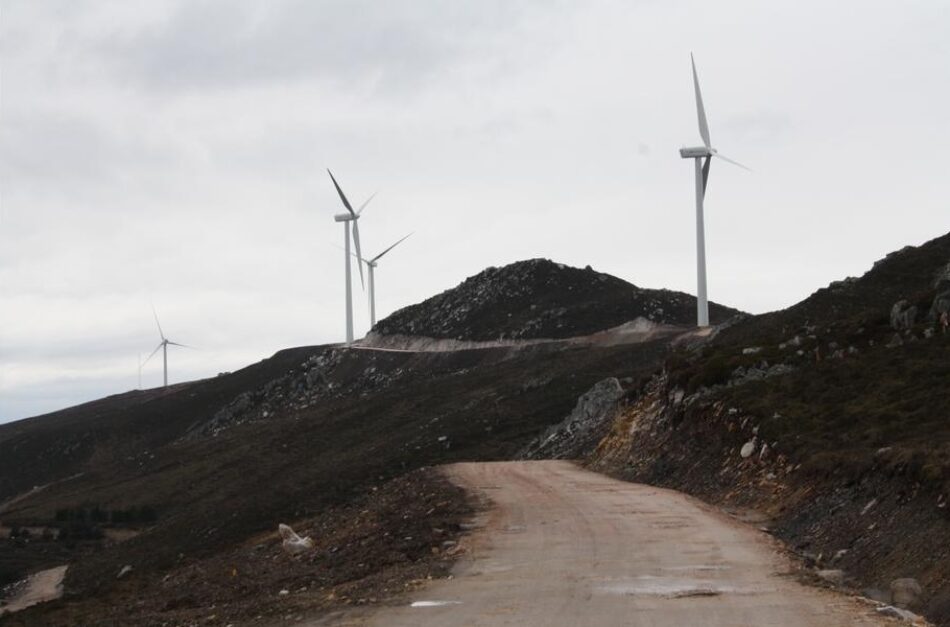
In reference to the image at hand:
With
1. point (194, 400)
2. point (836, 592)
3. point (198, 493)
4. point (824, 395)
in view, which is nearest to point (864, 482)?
point (836, 592)

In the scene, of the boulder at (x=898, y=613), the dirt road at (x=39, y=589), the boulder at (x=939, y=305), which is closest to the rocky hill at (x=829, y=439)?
the boulder at (x=939, y=305)

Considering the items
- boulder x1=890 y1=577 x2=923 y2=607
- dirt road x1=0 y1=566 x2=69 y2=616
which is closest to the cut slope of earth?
dirt road x1=0 y1=566 x2=69 y2=616

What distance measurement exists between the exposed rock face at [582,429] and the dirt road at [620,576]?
942 inches

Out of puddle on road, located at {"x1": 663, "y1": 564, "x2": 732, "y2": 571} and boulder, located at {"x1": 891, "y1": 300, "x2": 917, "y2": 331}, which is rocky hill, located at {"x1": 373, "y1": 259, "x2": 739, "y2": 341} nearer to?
boulder, located at {"x1": 891, "y1": 300, "x2": 917, "y2": 331}

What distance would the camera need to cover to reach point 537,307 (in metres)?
146

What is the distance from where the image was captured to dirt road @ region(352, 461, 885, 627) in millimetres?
15625

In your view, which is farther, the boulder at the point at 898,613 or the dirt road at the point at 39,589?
the dirt road at the point at 39,589

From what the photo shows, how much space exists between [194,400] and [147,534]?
324ft

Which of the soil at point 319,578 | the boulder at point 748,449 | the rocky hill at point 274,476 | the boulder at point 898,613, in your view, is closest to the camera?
the boulder at point 898,613

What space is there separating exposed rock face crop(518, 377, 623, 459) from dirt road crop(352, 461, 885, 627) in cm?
2393

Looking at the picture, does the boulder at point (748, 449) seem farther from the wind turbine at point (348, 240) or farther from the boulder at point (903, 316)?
the wind turbine at point (348, 240)

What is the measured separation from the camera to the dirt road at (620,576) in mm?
15625

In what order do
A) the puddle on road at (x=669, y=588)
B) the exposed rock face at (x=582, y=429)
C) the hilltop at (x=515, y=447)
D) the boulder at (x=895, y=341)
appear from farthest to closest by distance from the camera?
the exposed rock face at (x=582, y=429)
the boulder at (x=895, y=341)
the hilltop at (x=515, y=447)
the puddle on road at (x=669, y=588)

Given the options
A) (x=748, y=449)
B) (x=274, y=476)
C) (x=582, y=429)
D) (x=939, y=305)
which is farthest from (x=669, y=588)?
(x=274, y=476)
